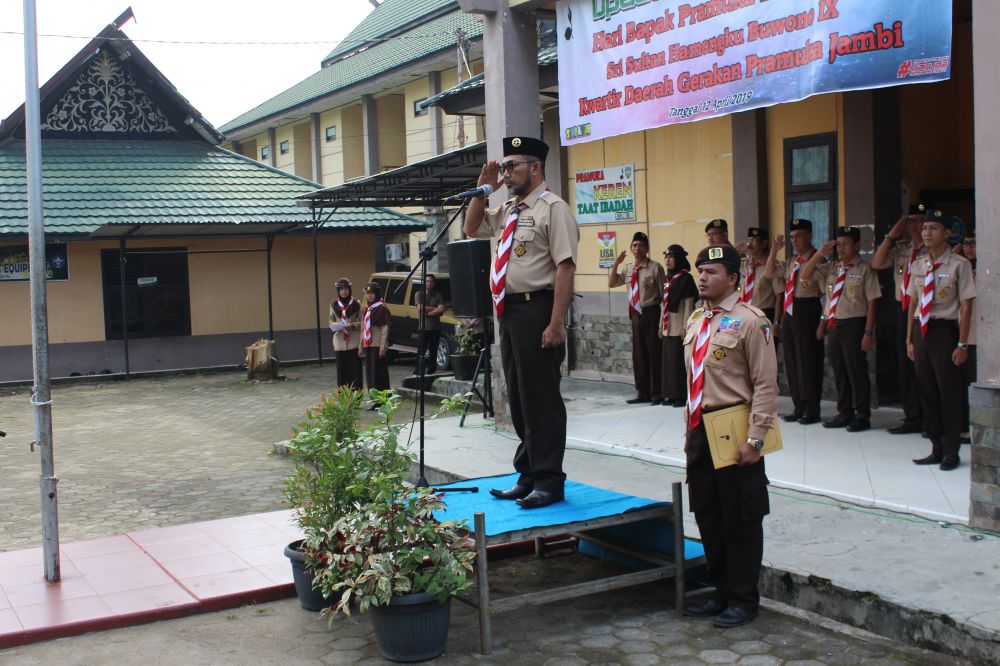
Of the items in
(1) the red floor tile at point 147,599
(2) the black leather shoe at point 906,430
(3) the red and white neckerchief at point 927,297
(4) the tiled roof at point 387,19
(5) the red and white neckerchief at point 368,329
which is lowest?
(1) the red floor tile at point 147,599

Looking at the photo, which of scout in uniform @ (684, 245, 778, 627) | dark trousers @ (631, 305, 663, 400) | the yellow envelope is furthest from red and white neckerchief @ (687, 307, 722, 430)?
dark trousers @ (631, 305, 663, 400)

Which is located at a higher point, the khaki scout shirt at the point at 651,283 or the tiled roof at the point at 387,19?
the tiled roof at the point at 387,19

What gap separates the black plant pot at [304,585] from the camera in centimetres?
593

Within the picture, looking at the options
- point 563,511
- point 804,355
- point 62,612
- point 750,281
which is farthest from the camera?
point 750,281

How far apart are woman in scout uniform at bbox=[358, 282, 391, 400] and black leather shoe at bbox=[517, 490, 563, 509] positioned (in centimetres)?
914

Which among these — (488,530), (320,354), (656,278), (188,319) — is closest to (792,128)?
(656,278)

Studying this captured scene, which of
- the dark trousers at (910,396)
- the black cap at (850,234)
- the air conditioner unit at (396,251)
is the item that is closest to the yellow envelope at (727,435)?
the dark trousers at (910,396)

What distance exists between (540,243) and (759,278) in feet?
17.5

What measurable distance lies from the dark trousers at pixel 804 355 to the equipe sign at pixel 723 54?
2365 millimetres

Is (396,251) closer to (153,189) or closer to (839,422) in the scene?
(153,189)

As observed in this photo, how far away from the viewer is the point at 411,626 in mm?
5086

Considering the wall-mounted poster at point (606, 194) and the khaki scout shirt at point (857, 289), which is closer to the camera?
the khaki scout shirt at point (857, 289)

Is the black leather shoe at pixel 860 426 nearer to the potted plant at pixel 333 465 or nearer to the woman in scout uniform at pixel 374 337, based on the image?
the potted plant at pixel 333 465

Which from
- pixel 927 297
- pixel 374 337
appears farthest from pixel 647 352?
pixel 927 297
